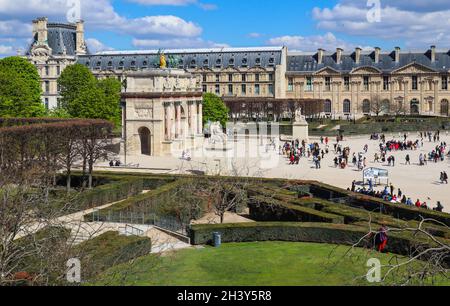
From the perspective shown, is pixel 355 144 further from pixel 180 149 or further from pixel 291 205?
pixel 291 205

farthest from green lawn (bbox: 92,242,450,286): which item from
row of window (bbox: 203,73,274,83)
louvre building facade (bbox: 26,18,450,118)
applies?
row of window (bbox: 203,73,274,83)

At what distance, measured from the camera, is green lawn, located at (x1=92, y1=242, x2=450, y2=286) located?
20250mm

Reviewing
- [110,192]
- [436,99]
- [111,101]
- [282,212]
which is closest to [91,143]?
[110,192]

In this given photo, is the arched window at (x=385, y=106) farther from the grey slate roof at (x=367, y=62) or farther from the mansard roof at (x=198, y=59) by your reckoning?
the mansard roof at (x=198, y=59)

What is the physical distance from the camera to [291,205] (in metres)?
31.3

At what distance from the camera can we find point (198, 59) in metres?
113

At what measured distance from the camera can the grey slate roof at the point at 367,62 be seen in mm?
103750

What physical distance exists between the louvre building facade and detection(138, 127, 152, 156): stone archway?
45.4 m

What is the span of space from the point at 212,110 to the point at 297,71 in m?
33.8

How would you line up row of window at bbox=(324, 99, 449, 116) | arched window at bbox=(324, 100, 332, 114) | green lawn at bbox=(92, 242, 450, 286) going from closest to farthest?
green lawn at bbox=(92, 242, 450, 286) → row of window at bbox=(324, 99, 449, 116) → arched window at bbox=(324, 100, 332, 114)

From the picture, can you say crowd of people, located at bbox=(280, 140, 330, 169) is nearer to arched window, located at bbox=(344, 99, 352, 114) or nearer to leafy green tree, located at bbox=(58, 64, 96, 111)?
leafy green tree, located at bbox=(58, 64, 96, 111)

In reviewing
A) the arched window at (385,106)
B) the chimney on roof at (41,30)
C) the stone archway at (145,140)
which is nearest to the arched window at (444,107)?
the arched window at (385,106)

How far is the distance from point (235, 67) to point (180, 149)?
52375mm

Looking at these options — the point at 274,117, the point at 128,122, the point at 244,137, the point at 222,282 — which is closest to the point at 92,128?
the point at 128,122
